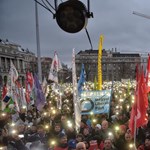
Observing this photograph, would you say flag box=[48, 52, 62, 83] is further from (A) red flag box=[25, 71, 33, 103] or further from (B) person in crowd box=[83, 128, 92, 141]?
(B) person in crowd box=[83, 128, 92, 141]

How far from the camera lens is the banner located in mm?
9312

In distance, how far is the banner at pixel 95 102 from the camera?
9.31 meters

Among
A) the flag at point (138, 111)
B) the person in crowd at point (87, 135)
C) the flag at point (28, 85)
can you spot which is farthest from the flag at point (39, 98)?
the flag at point (138, 111)

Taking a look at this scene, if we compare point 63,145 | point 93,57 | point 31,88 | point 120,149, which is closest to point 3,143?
point 63,145

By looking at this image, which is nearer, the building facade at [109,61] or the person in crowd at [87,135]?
the person in crowd at [87,135]

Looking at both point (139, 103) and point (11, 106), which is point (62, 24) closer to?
point (139, 103)

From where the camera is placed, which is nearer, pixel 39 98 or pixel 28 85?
pixel 39 98

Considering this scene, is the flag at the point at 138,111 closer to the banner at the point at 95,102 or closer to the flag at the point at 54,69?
the banner at the point at 95,102

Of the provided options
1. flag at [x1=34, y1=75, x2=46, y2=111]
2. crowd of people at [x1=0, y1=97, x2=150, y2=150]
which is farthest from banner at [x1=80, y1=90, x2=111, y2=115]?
flag at [x1=34, y1=75, x2=46, y2=111]

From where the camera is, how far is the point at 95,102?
→ 9.54 m

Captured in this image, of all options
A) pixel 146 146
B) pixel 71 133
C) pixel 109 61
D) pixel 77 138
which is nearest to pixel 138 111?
pixel 146 146

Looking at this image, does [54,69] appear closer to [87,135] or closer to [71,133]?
[71,133]

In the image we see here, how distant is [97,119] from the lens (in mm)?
9609

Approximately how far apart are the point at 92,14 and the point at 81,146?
8.09ft
